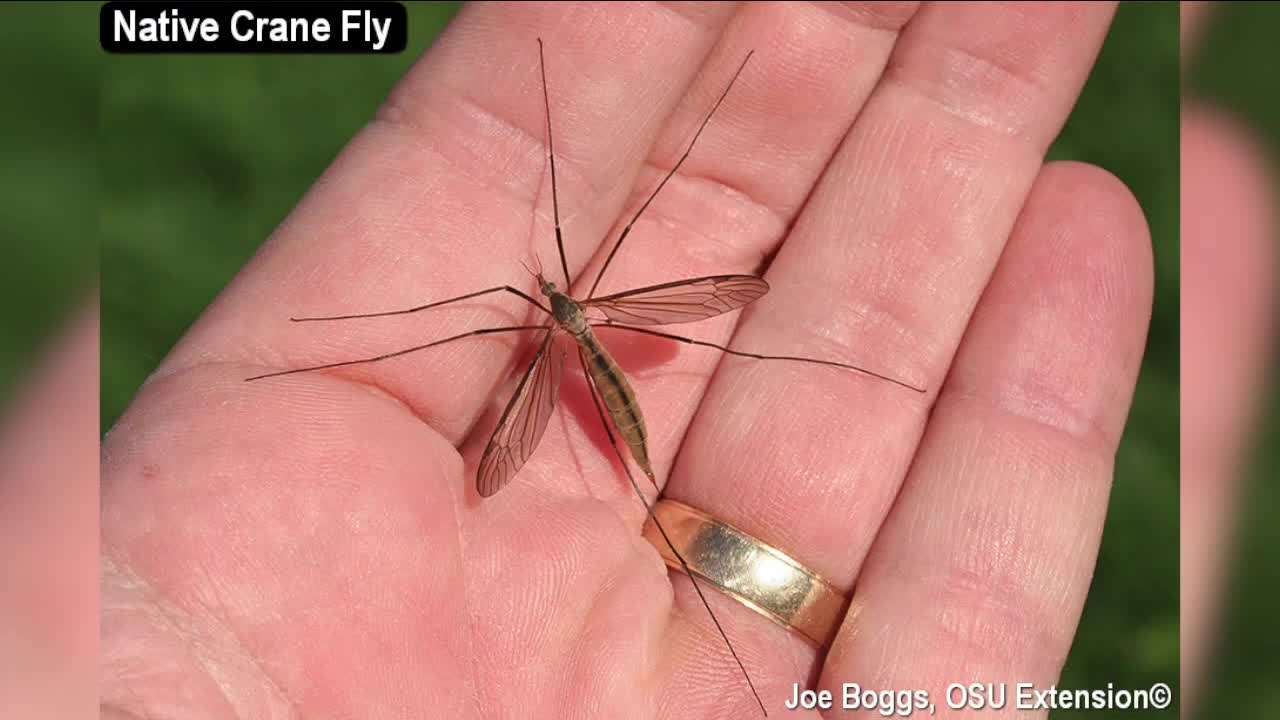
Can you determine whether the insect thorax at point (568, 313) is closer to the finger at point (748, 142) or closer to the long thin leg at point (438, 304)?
the long thin leg at point (438, 304)

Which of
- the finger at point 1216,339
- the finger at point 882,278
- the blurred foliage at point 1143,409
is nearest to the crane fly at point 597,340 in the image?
the finger at point 882,278

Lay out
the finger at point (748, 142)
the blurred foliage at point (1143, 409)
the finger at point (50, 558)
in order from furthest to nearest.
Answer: the blurred foliage at point (1143, 409) < the finger at point (748, 142) < the finger at point (50, 558)

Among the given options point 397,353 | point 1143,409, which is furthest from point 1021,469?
point 397,353

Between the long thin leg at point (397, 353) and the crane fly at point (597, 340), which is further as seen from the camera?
the crane fly at point (597, 340)

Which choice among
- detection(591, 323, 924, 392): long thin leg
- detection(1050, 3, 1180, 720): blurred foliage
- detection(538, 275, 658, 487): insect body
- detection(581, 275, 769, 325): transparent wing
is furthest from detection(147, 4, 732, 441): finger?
detection(1050, 3, 1180, 720): blurred foliage

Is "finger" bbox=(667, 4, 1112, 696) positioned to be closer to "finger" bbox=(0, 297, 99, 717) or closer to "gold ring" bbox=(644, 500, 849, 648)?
"gold ring" bbox=(644, 500, 849, 648)
